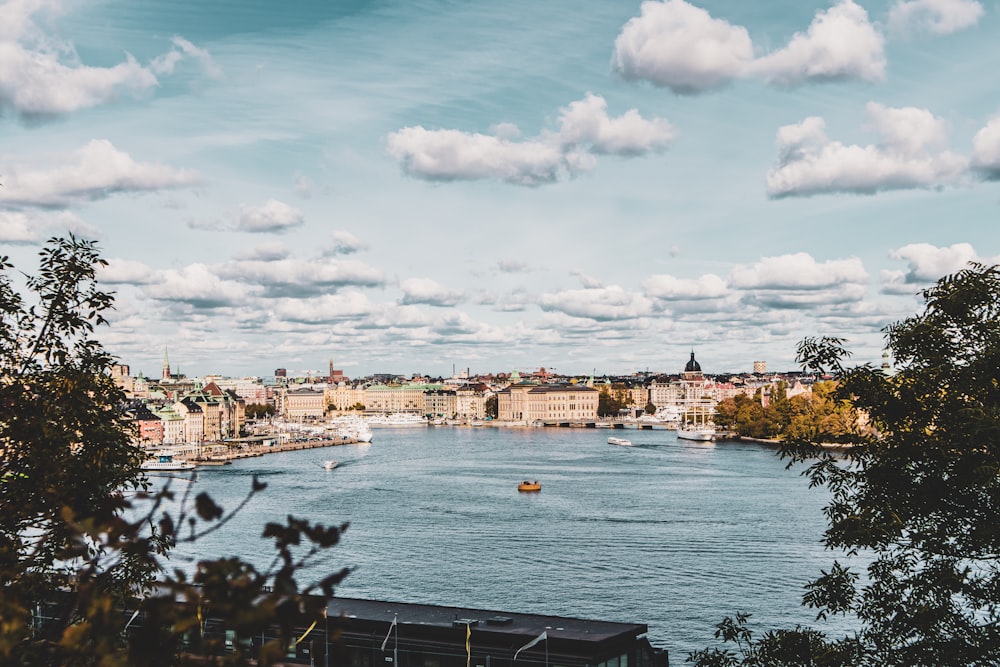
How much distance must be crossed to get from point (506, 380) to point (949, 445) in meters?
177

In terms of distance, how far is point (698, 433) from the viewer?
86.8 metres

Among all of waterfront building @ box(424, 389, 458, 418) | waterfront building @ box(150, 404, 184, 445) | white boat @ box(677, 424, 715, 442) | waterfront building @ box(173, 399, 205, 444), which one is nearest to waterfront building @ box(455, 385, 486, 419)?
waterfront building @ box(424, 389, 458, 418)

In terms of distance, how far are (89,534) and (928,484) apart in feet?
19.2

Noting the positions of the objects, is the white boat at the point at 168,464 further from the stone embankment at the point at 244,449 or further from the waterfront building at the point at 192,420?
the waterfront building at the point at 192,420

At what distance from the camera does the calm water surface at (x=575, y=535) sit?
75.6 feet

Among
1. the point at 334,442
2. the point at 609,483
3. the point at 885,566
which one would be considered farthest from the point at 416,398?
the point at 885,566

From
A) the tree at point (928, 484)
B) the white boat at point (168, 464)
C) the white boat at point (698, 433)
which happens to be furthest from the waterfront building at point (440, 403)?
the tree at point (928, 484)

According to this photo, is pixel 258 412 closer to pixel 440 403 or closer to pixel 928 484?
pixel 440 403

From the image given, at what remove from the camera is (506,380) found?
18400cm

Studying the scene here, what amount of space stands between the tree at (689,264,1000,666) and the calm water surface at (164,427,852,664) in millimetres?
12449

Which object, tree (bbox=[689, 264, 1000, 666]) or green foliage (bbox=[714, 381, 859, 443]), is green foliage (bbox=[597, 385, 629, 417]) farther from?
tree (bbox=[689, 264, 1000, 666])

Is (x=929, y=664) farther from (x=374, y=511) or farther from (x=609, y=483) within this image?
(x=609, y=483)

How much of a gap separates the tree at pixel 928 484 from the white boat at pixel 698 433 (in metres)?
79.9

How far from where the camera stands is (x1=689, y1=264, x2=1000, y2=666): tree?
6348 millimetres
